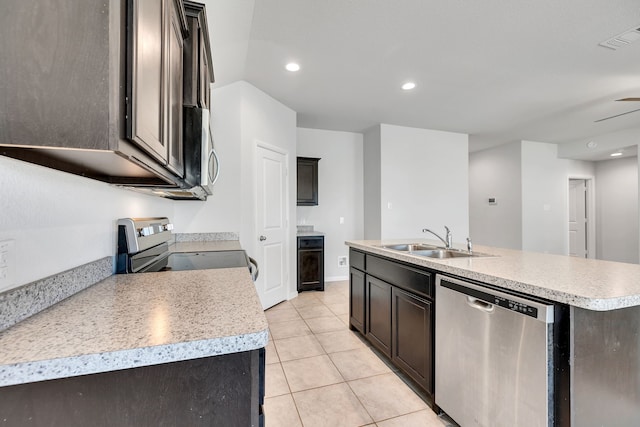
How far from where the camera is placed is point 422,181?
5.13 m

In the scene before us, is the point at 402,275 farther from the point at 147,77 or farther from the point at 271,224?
the point at 271,224

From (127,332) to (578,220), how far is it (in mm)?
8780

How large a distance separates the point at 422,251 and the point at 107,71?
2.32 metres

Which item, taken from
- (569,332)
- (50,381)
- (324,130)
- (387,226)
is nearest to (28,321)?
(50,381)

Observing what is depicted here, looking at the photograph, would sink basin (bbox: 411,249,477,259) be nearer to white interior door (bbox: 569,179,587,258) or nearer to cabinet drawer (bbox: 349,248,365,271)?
cabinet drawer (bbox: 349,248,365,271)

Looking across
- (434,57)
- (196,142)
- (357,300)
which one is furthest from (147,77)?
(434,57)

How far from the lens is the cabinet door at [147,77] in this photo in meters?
0.67

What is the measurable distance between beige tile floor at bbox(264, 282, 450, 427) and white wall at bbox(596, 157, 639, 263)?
21.9 ft

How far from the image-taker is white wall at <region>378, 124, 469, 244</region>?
193 inches

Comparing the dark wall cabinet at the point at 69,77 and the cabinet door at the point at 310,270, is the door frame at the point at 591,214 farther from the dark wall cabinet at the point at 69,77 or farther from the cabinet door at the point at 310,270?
the dark wall cabinet at the point at 69,77

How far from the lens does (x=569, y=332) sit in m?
1.11

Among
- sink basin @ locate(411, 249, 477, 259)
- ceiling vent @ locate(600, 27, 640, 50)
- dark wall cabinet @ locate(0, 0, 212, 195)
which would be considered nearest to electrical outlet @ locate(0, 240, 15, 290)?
dark wall cabinet @ locate(0, 0, 212, 195)

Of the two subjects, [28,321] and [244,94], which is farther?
[244,94]

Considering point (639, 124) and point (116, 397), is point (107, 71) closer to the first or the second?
point (116, 397)
